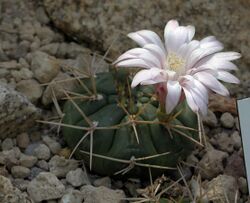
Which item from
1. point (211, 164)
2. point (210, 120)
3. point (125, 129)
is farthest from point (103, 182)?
point (210, 120)

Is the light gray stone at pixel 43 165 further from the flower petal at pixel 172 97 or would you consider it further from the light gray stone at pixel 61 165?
the flower petal at pixel 172 97

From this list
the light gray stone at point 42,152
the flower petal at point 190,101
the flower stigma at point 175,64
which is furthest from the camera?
the light gray stone at point 42,152

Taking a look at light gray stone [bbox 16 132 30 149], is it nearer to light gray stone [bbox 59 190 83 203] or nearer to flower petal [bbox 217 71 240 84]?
light gray stone [bbox 59 190 83 203]

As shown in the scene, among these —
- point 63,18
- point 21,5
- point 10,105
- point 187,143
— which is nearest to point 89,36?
point 63,18

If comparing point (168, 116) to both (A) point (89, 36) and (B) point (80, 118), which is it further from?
(A) point (89, 36)

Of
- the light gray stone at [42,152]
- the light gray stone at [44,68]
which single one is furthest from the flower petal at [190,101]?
the light gray stone at [44,68]

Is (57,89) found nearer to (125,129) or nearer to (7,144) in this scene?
(7,144)
